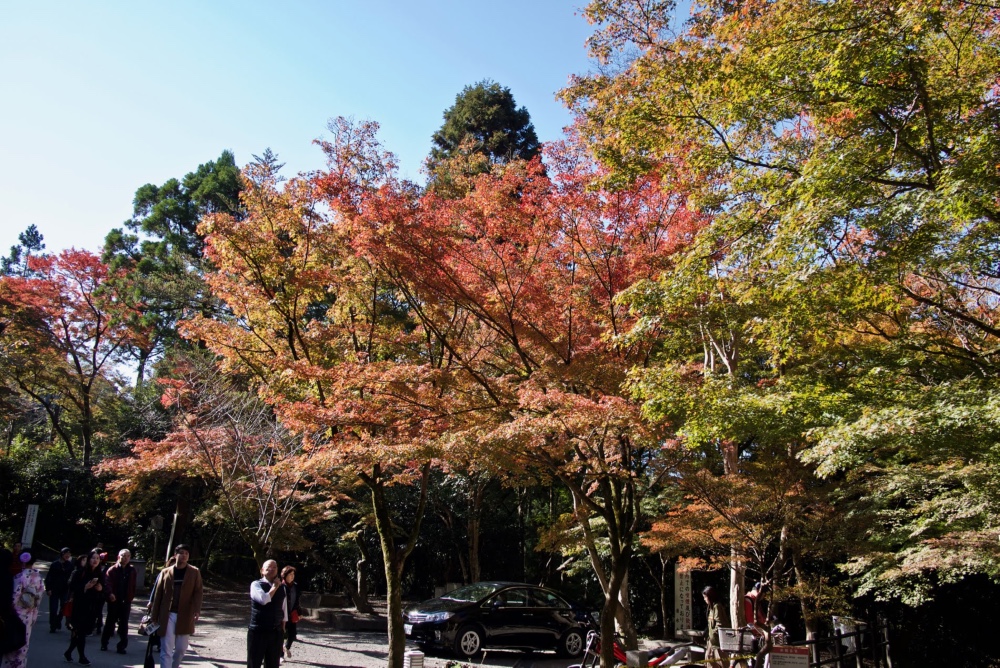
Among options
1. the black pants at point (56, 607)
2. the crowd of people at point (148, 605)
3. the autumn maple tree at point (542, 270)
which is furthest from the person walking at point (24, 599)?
the black pants at point (56, 607)

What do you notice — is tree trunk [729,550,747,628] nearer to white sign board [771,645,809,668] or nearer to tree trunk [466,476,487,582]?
white sign board [771,645,809,668]

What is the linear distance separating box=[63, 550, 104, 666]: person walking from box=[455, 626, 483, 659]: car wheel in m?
5.63

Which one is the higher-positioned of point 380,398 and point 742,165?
point 742,165

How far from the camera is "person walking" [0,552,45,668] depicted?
563 cm

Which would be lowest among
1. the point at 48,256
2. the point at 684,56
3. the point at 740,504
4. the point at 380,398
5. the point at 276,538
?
the point at 276,538

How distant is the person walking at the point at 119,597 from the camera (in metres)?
8.96

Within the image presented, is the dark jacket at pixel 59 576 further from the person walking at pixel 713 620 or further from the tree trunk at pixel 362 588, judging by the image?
the person walking at pixel 713 620

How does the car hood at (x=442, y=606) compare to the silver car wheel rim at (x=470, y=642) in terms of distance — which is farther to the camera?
the car hood at (x=442, y=606)

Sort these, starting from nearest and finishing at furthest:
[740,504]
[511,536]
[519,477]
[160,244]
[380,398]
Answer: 1. [380,398]
2. [519,477]
3. [740,504]
4. [511,536]
5. [160,244]

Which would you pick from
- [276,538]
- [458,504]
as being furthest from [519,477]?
[458,504]

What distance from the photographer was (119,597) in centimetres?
905

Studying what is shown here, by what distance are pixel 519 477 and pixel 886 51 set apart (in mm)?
7079

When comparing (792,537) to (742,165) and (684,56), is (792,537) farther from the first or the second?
(684,56)

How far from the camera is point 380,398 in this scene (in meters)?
8.95
